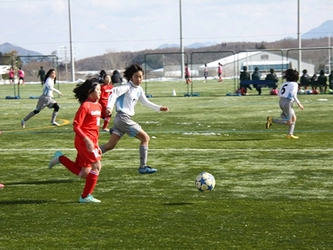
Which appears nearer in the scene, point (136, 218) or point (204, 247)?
point (204, 247)

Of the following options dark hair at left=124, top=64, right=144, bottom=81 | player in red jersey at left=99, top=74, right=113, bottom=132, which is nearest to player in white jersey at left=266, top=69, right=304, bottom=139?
player in red jersey at left=99, top=74, right=113, bottom=132

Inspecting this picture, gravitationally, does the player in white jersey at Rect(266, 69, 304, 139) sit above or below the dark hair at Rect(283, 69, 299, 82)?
below

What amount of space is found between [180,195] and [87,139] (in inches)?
67.3

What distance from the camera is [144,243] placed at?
7754 mm

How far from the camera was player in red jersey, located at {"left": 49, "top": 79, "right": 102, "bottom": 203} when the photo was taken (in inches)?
387

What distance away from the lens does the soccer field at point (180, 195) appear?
26.2ft

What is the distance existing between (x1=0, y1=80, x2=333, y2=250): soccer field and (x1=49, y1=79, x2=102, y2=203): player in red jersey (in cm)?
38

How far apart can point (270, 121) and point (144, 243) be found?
38.8 ft

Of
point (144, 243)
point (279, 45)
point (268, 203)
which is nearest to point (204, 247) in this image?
point (144, 243)

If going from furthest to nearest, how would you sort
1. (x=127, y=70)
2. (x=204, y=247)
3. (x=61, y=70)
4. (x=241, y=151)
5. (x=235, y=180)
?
(x=61, y=70) < (x=241, y=151) < (x=127, y=70) < (x=235, y=180) < (x=204, y=247)

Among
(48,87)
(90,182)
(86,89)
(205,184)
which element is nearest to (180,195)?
(205,184)

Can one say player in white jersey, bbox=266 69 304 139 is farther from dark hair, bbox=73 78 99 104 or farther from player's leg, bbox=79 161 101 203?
player's leg, bbox=79 161 101 203

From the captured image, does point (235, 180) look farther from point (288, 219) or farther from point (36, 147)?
point (36, 147)

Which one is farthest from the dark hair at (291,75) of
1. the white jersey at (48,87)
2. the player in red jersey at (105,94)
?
A: the white jersey at (48,87)
